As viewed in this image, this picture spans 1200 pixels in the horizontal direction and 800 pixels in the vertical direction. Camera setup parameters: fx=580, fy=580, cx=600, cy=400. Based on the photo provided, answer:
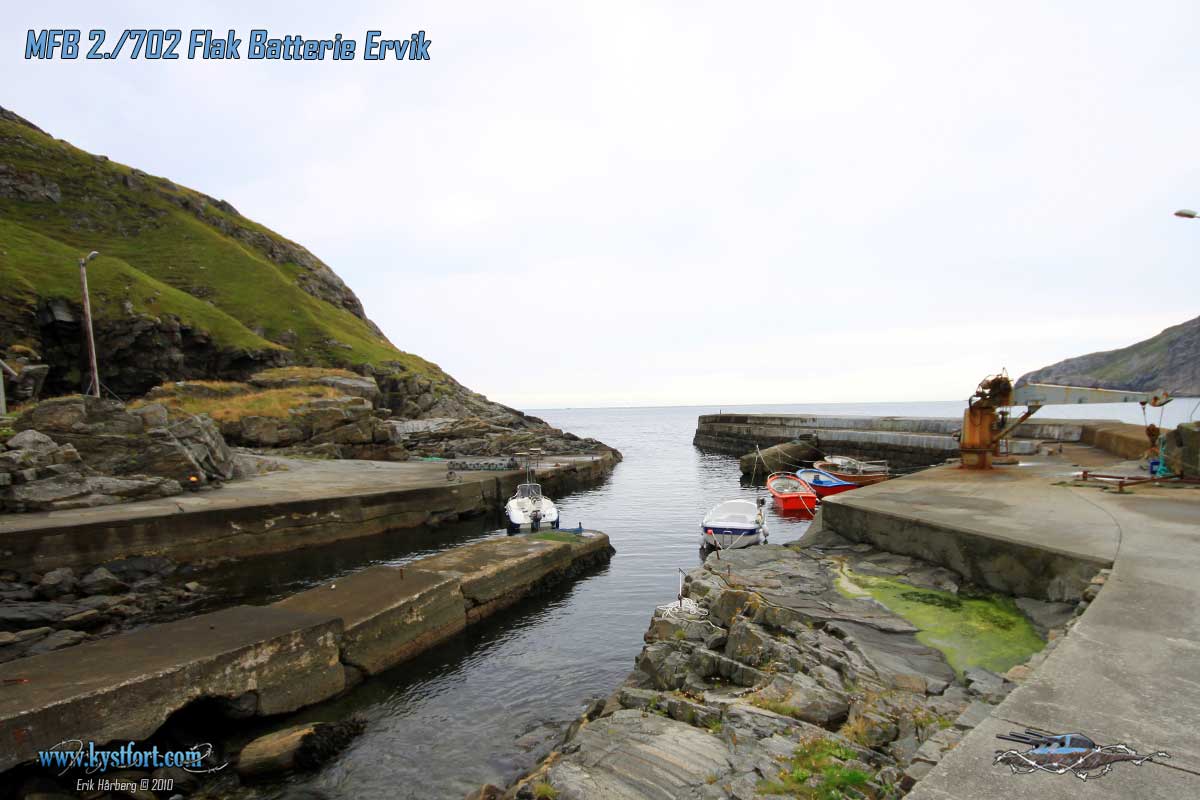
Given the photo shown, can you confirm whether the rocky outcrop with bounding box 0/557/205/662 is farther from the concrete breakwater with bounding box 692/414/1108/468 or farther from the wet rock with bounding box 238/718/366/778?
the concrete breakwater with bounding box 692/414/1108/468

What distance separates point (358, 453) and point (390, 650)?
31709mm

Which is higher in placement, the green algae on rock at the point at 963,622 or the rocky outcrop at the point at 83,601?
the green algae on rock at the point at 963,622

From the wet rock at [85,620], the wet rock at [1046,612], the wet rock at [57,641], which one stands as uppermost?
the wet rock at [1046,612]

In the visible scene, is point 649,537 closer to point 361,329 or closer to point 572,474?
point 572,474

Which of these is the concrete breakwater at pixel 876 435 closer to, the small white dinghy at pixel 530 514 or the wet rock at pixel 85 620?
the small white dinghy at pixel 530 514

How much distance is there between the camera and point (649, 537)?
26.9 meters

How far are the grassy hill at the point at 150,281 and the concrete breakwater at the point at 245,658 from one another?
1935 inches

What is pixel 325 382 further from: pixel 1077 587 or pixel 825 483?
pixel 1077 587

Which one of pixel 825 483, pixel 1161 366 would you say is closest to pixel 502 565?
pixel 825 483

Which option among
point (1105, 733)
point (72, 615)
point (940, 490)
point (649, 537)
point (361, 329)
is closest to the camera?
point (1105, 733)

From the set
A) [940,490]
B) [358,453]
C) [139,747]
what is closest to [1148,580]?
[940,490]

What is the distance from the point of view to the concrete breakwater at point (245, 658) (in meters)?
7.76

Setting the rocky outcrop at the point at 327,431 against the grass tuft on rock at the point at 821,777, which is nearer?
the grass tuft on rock at the point at 821,777

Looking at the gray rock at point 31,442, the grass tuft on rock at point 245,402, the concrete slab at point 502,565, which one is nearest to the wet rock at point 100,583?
the gray rock at point 31,442
